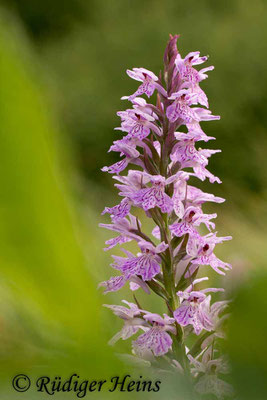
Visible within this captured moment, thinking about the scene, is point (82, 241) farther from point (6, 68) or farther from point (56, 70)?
point (56, 70)

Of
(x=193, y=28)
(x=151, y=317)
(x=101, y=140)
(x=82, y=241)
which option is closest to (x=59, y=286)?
(x=82, y=241)

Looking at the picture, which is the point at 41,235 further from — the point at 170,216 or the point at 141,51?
the point at 141,51

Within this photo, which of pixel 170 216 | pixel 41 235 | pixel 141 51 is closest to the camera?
pixel 41 235

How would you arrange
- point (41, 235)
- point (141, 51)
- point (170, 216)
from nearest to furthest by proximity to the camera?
1. point (41, 235)
2. point (170, 216)
3. point (141, 51)
